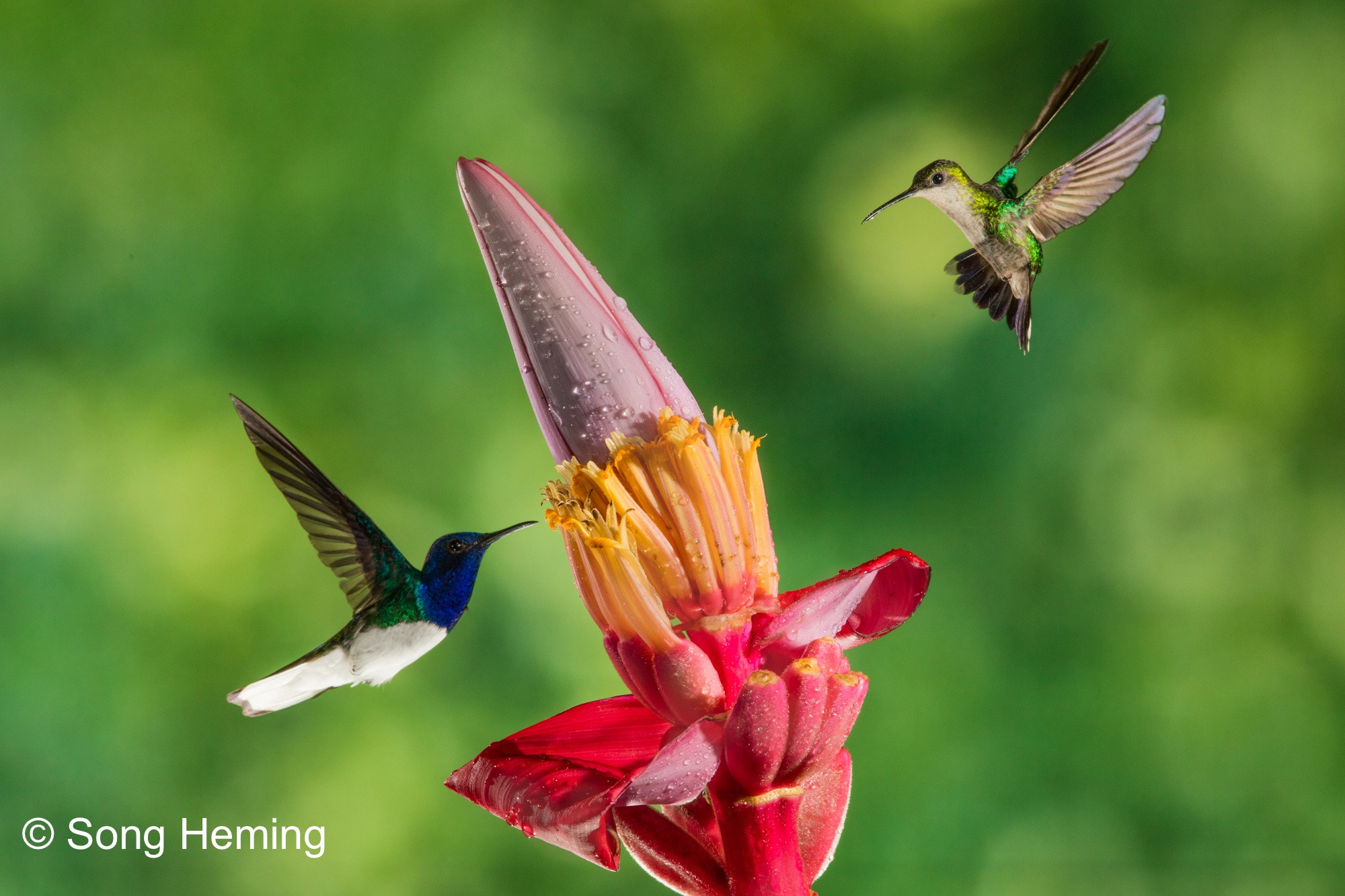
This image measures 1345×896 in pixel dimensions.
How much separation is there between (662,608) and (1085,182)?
0.99 feet

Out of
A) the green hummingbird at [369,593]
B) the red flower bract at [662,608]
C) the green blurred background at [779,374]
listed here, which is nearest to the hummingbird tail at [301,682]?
the green hummingbird at [369,593]

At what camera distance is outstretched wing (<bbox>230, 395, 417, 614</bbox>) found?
0.46 metres

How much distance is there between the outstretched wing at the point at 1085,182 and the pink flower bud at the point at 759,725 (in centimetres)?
28

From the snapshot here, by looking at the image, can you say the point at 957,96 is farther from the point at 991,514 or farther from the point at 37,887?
the point at 37,887

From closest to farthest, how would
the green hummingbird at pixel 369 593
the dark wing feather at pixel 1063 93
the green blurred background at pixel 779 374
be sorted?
the dark wing feather at pixel 1063 93, the green hummingbird at pixel 369 593, the green blurred background at pixel 779 374

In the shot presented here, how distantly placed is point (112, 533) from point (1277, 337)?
0.95m

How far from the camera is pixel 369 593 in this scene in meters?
0.54

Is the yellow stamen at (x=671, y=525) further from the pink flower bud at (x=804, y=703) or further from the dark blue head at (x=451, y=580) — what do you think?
the dark blue head at (x=451, y=580)

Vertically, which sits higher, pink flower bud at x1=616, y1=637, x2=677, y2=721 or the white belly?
the white belly

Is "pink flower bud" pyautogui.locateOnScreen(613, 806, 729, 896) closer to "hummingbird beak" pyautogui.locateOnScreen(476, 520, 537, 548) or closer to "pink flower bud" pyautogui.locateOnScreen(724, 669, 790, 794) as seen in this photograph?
"pink flower bud" pyautogui.locateOnScreen(724, 669, 790, 794)

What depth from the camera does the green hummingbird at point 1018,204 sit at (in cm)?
43

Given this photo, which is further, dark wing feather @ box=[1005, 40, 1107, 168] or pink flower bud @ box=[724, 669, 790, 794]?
dark wing feather @ box=[1005, 40, 1107, 168]

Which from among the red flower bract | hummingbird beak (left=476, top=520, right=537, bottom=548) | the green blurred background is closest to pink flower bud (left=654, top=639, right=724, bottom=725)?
the red flower bract

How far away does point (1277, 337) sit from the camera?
92cm
